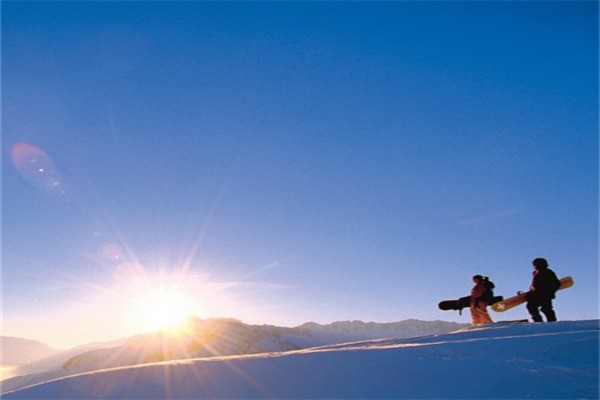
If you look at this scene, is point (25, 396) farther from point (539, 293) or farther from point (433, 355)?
point (539, 293)

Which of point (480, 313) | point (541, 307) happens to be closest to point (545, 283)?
point (541, 307)

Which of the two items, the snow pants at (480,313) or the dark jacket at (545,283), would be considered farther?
the snow pants at (480,313)

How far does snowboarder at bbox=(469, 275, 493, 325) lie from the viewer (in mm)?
14352

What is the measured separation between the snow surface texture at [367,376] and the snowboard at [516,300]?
29.0ft

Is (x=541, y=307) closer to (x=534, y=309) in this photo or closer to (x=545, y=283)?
(x=534, y=309)

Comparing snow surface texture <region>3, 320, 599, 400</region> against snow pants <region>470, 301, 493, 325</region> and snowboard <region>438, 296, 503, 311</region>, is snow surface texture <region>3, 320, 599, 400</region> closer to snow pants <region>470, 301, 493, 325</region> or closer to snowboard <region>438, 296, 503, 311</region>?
snow pants <region>470, 301, 493, 325</region>

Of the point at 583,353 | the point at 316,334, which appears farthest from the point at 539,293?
the point at 316,334

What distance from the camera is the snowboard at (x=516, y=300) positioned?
14.0m

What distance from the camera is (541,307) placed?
13266mm

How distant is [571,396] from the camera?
437 centimetres

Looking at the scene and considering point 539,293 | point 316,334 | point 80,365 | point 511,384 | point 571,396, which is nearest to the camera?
point 571,396

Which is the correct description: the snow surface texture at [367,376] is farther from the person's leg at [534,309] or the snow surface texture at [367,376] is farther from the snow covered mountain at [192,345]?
the snow covered mountain at [192,345]

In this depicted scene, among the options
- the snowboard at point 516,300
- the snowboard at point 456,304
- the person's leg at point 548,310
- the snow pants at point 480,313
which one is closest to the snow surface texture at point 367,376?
the person's leg at point 548,310

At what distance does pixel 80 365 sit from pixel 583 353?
87.1 meters
